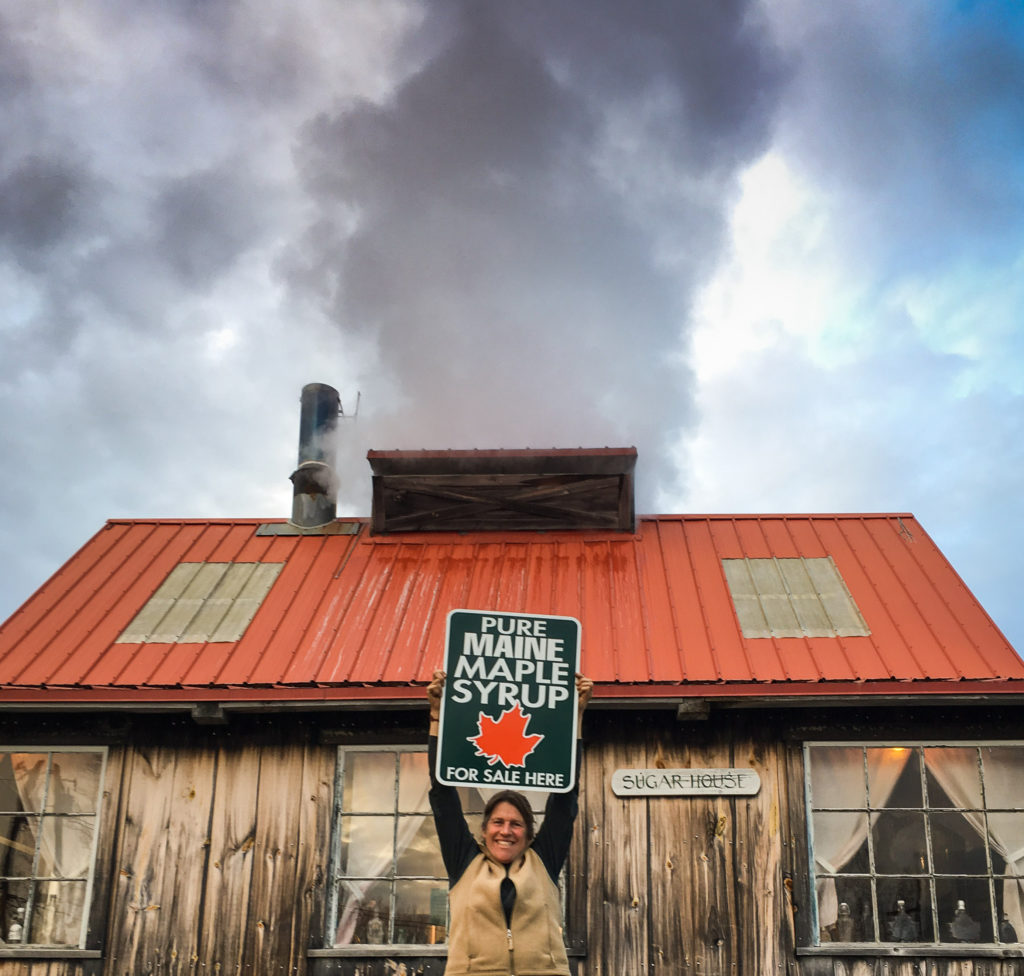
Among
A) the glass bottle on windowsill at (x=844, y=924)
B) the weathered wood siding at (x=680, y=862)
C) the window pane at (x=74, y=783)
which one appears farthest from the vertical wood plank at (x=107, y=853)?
the glass bottle on windowsill at (x=844, y=924)

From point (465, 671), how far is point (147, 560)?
6360mm

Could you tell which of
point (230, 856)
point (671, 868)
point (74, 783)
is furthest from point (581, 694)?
point (74, 783)

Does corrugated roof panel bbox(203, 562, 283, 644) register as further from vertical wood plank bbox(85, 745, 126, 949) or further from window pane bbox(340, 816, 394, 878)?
window pane bbox(340, 816, 394, 878)

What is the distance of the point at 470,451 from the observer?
10.5 metres

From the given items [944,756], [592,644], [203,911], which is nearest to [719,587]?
[592,644]

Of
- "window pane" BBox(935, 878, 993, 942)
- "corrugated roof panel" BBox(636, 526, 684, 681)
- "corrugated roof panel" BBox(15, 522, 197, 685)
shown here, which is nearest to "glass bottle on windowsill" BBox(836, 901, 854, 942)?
"window pane" BBox(935, 878, 993, 942)

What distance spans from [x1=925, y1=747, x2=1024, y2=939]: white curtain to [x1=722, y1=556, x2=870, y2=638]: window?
118 cm

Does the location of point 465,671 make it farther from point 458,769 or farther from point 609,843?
point 609,843

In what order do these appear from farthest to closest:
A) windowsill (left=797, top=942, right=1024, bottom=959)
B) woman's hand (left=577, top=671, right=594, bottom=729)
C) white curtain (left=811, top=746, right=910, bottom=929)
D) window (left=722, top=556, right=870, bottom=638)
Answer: window (left=722, top=556, right=870, bottom=638)
white curtain (left=811, top=746, right=910, bottom=929)
windowsill (left=797, top=942, right=1024, bottom=959)
woman's hand (left=577, top=671, right=594, bottom=729)

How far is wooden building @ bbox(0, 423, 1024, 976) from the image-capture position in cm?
751

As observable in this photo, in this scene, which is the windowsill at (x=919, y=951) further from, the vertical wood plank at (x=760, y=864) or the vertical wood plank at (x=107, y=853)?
the vertical wood plank at (x=107, y=853)

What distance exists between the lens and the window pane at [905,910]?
7.45 m

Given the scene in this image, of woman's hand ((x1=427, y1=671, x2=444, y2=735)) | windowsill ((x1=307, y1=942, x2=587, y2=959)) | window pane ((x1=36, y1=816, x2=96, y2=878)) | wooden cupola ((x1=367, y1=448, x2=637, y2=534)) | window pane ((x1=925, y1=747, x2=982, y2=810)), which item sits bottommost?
windowsill ((x1=307, y1=942, x2=587, y2=959))

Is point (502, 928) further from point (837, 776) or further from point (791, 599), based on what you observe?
point (791, 599)
